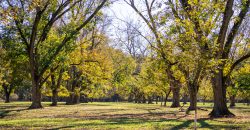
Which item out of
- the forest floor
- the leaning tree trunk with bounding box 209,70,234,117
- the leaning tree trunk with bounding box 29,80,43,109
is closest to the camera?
the forest floor

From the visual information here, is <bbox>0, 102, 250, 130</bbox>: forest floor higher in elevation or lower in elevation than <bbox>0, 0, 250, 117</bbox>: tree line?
lower

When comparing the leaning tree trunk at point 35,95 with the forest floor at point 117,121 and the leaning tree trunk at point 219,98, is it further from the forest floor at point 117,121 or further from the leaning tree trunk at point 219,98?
the leaning tree trunk at point 219,98

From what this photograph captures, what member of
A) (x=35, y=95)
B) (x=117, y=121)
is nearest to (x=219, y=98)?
(x=117, y=121)

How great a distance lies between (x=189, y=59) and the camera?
12305 mm

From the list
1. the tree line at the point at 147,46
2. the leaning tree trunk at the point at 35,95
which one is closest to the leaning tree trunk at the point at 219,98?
the tree line at the point at 147,46

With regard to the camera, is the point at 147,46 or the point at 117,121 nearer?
the point at 117,121

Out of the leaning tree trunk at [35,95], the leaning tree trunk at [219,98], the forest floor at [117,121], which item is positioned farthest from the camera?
the leaning tree trunk at [35,95]

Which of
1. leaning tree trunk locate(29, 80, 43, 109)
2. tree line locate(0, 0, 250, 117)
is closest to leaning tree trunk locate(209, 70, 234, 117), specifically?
tree line locate(0, 0, 250, 117)

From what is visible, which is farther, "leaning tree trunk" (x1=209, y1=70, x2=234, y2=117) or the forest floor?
"leaning tree trunk" (x1=209, y1=70, x2=234, y2=117)

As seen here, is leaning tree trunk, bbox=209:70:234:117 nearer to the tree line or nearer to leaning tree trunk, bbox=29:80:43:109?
the tree line

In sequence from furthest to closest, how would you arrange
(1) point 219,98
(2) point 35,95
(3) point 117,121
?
(2) point 35,95
(1) point 219,98
(3) point 117,121

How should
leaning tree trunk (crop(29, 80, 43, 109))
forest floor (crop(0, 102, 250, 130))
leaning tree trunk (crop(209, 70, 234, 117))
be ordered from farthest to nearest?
leaning tree trunk (crop(29, 80, 43, 109)) < leaning tree trunk (crop(209, 70, 234, 117)) < forest floor (crop(0, 102, 250, 130))

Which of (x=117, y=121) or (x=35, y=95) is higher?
(x=35, y=95)

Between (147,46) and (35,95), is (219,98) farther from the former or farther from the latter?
(35,95)
